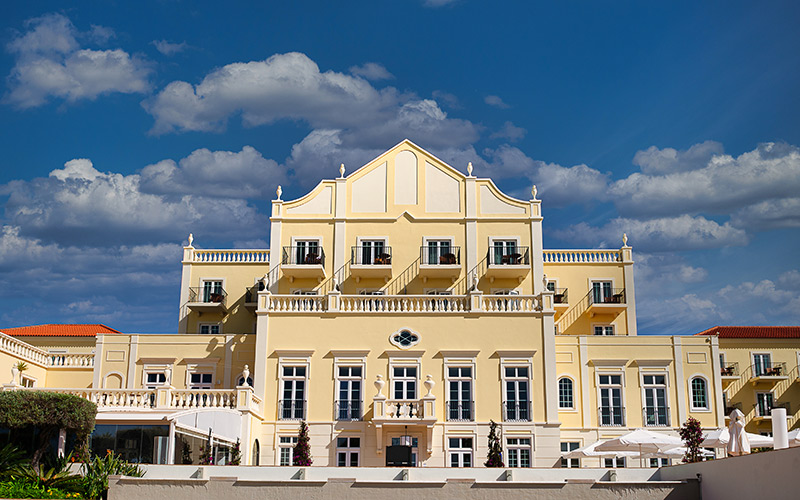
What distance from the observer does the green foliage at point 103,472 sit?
1033 inches

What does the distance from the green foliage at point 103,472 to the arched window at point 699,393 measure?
25509 mm

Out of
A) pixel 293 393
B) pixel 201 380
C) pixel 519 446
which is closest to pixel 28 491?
pixel 293 393

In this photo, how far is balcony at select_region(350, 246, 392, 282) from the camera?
142 feet

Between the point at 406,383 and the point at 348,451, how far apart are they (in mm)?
3791

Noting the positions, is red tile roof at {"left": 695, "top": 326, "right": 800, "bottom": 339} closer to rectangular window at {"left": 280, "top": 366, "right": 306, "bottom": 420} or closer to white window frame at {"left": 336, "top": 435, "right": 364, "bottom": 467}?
white window frame at {"left": 336, "top": 435, "right": 364, "bottom": 467}

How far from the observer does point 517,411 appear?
Answer: 37.7 metres

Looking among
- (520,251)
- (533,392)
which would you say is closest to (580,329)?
(520,251)

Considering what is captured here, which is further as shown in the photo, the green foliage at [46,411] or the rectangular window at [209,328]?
the rectangular window at [209,328]

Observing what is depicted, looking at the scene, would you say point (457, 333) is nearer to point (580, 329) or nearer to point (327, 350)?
point (327, 350)

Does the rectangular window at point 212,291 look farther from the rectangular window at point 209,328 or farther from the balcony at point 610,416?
the balcony at point 610,416

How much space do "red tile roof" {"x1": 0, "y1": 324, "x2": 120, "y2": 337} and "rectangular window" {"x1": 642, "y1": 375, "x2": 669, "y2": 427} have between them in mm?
31373

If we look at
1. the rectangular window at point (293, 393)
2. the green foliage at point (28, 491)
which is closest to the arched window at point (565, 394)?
the rectangular window at point (293, 393)

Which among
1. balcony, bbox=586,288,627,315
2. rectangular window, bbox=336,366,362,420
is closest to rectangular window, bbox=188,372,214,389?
rectangular window, bbox=336,366,362,420

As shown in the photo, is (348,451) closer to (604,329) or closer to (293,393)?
(293,393)
